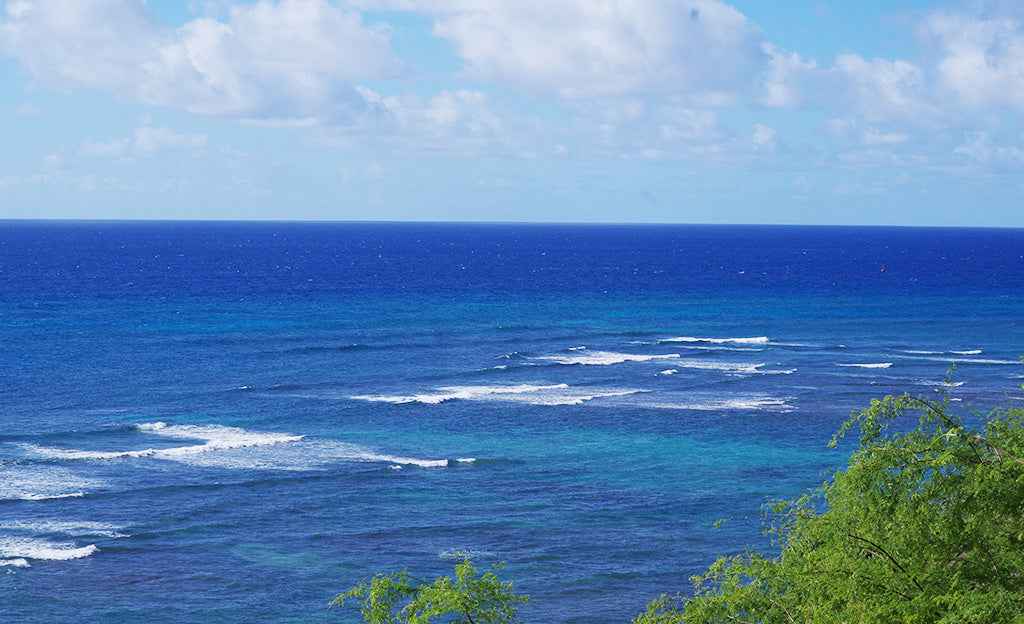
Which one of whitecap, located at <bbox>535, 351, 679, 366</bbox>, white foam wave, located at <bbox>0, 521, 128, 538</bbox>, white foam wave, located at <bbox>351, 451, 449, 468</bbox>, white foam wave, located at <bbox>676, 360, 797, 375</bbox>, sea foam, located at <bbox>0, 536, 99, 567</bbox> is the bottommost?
sea foam, located at <bbox>0, 536, 99, 567</bbox>

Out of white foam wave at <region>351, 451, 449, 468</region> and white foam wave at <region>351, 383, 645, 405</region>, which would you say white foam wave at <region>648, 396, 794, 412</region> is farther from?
white foam wave at <region>351, 451, 449, 468</region>

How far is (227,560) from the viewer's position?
39156 mm

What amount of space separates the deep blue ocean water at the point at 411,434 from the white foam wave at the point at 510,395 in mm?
317

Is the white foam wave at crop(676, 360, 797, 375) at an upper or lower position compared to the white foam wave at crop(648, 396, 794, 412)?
upper

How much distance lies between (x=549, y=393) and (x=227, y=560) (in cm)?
3170

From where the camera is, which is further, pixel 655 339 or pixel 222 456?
pixel 655 339

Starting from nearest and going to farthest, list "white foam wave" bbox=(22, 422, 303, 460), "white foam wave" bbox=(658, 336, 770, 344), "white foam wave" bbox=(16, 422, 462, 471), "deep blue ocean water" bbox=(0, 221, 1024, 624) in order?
"deep blue ocean water" bbox=(0, 221, 1024, 624) < "white foam wave" bbox=(16, 422, 462, 471) < "white foam wave" bbox=(22, 422, 303, 460) < "white foam wave" bbox=(658, 336, 770, 344)

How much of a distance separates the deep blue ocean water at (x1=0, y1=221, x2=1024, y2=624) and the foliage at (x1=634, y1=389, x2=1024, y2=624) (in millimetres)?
16184

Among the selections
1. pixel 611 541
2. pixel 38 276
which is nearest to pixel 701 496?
pixel 611 541

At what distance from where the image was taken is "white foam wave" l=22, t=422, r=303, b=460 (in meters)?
51.0

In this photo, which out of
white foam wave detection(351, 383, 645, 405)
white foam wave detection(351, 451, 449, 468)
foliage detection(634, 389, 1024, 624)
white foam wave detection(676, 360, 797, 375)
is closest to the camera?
foliage detection(634, 389, 1024, 624)

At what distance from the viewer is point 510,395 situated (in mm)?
66938

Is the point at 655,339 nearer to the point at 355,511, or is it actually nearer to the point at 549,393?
the point at 549,393

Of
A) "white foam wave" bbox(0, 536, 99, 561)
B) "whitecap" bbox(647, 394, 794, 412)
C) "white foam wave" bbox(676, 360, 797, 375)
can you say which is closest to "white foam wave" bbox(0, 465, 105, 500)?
"white foam wave" bbox(0, 536, 99, 561)
